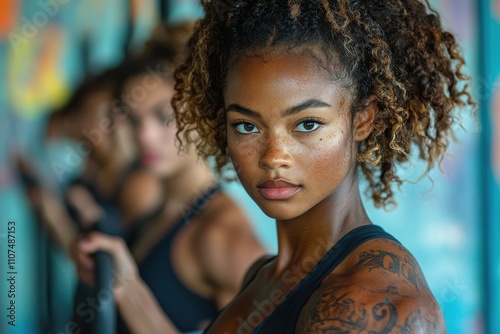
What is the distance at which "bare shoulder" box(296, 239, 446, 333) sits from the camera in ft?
3.60

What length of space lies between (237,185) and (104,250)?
641mm

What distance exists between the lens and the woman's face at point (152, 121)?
3.04 meters

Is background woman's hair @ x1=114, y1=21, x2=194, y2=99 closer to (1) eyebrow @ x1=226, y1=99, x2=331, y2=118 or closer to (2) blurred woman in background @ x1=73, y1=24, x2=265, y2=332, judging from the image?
(2) blurred woman in background @ x1=73, y1=24, x2=265, y2=332

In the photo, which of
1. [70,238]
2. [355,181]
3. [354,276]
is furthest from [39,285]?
[354,276]

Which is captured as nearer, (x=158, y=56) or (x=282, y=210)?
(x=282, y=210)

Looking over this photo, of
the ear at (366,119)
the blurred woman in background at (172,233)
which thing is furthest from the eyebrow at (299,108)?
the blurred woman in background at (172,233)

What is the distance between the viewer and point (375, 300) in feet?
3.68

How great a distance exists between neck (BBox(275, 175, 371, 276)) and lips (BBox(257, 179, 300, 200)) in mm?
132

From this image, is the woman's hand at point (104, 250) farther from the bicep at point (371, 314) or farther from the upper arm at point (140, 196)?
the bicep at point (371, 314)

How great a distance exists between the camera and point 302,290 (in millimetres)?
1328

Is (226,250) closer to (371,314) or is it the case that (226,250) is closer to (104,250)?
(104,250)

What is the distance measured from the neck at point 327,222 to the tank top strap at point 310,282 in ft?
0.17

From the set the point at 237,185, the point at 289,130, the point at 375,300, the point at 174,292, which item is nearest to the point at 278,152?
the point at 289,130

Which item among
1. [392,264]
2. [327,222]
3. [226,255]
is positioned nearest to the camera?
[392,264]
